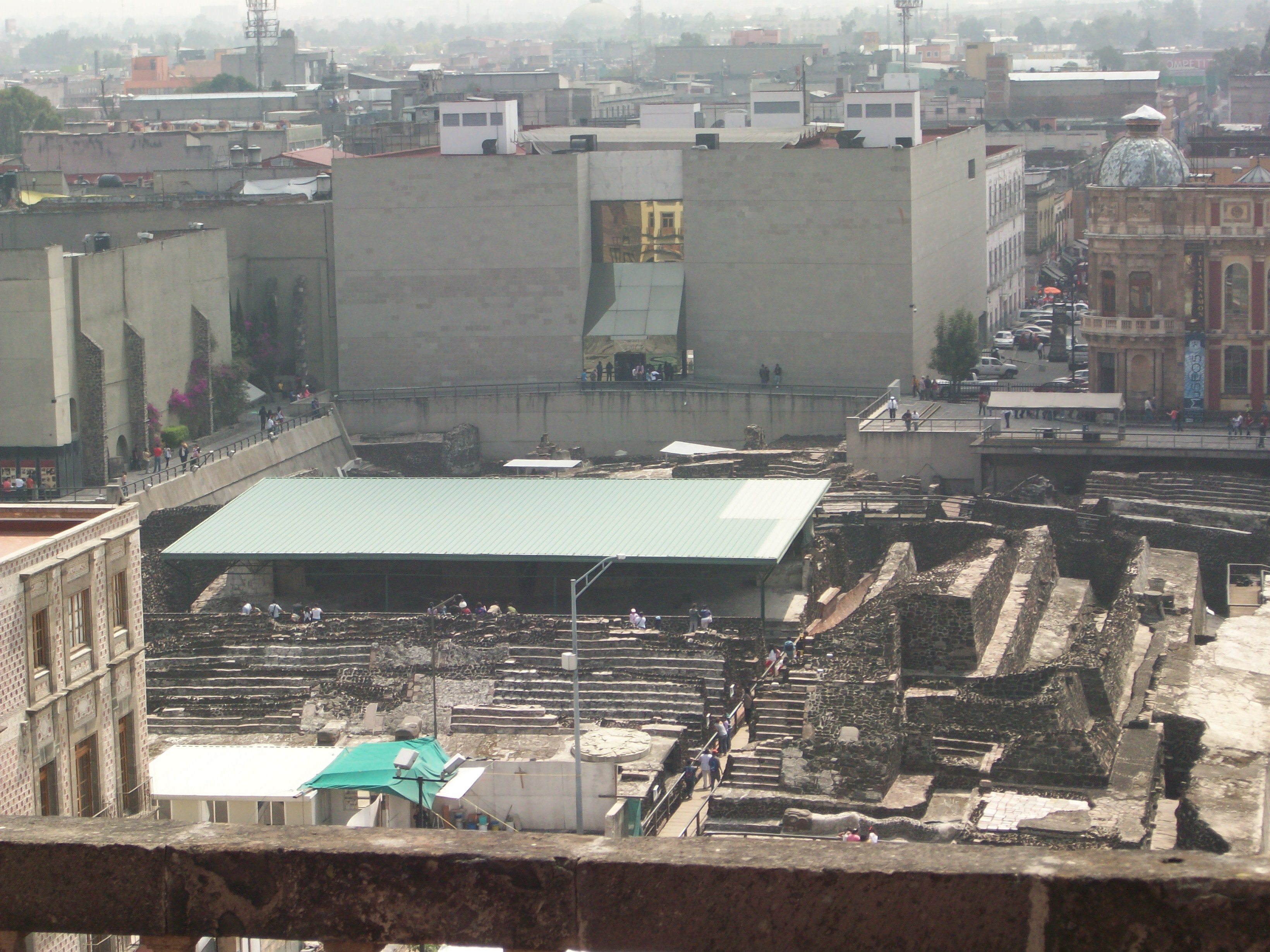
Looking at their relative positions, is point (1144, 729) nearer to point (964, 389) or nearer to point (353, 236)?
point (964, 389)

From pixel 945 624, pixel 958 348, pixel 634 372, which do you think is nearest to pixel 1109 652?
pixel 945 624

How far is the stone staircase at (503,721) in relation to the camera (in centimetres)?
4156

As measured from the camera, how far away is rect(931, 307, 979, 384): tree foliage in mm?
74750

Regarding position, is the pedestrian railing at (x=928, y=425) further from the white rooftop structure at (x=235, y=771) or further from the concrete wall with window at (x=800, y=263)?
the white rooftop structure at (x=235, y=771)

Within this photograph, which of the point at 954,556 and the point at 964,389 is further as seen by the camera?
the point at 964,389

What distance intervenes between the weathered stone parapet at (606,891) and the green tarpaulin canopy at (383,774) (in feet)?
89.5

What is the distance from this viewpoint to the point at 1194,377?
66.4 meters

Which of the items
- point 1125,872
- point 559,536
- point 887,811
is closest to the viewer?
point 1125,872

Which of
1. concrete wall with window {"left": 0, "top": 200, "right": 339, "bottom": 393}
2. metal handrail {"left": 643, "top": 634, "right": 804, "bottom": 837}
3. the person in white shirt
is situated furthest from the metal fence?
concrete wall with window {"left": 0, "top": 200, "right": 339, "bottom": 393}

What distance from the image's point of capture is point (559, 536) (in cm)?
5091

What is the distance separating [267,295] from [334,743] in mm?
45339

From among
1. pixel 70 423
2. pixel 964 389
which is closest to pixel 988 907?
pixel 70 423

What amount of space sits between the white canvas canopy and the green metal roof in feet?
37.3

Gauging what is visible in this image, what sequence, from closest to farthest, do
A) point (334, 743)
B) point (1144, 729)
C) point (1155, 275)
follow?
point (1144, 729), point (334, 743), point (1155, 275)
